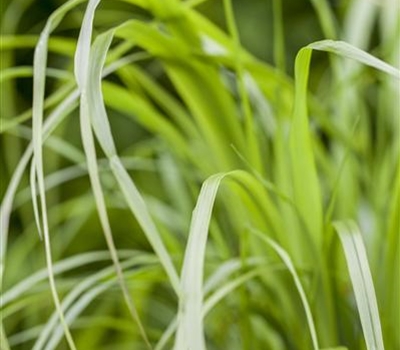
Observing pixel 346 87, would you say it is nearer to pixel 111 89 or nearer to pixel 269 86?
pixel 269 86

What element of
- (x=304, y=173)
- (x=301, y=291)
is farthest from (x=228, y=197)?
(x=301, y=291)

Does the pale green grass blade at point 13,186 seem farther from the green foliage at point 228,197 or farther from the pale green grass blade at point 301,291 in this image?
the pale green grass blade at point 301,291

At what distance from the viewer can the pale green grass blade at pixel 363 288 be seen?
40 cm

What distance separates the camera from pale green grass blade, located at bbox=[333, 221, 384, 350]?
40 centimetres

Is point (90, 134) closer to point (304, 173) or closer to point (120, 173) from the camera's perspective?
point (120, 173)

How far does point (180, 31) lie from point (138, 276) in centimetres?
17

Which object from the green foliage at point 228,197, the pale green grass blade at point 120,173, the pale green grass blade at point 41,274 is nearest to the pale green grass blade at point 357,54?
the green foliage at point 228,197

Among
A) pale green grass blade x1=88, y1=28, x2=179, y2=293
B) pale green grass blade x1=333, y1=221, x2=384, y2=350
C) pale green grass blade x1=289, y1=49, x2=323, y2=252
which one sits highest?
pale green grass blade x1=289, y1=49, x2=323, y2=252

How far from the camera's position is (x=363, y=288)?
426mm

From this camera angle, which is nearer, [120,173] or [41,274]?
[120,173]

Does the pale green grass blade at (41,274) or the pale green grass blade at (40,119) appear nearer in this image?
the pale green grass blade at (40,119)

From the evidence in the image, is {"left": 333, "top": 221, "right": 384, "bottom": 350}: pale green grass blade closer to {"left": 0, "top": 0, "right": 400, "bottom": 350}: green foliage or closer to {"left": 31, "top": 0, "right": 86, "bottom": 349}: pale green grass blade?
{"left": 0, "top": 0, "right": 400, "bottom": 350}: green foliage

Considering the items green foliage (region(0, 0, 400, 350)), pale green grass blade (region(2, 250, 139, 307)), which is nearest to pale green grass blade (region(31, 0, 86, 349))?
green foliage (region(0, 0, 400, 350))

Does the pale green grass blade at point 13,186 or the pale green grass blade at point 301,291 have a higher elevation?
the pale green grass blade at point 13,186
